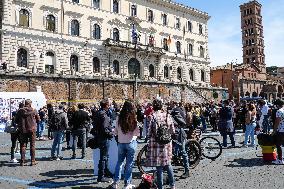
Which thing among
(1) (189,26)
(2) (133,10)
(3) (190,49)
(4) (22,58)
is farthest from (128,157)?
(1) (189,26)

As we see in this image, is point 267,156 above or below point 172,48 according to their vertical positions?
below

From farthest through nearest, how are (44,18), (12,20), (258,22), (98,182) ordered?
(258,22) → (44,18) → (12,20) → (98,182)

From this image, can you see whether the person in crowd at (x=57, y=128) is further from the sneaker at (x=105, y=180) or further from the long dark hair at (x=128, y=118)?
the long dark hair at (x=128, y=118)

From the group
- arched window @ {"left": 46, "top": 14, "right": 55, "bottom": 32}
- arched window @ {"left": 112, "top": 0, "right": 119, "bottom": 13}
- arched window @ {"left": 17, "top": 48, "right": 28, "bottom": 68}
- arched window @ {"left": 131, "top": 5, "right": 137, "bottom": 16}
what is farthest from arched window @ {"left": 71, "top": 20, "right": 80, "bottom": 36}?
arched window @ {"left": 131, "top": 5, "right": 137, "bottom": 16}

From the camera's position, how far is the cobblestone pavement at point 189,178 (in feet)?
25.8

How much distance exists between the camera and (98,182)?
8188 mm

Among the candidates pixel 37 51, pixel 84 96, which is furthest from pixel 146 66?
pixel 37 51

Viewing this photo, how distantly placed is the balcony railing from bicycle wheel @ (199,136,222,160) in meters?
34.1

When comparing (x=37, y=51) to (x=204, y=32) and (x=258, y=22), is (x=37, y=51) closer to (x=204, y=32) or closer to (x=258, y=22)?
(x=204, y=32)

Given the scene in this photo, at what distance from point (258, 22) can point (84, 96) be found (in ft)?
186

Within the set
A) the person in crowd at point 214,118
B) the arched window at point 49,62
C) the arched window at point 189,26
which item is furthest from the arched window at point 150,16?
the person in crowd at point 214,118

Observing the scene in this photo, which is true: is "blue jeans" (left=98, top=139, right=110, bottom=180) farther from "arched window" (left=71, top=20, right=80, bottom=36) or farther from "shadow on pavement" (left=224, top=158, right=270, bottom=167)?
"arched window" (left=71, top=20, right=80, bottom=36)

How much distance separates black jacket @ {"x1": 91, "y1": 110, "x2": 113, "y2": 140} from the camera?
823 cm

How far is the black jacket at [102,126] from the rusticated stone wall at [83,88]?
1045 inches
